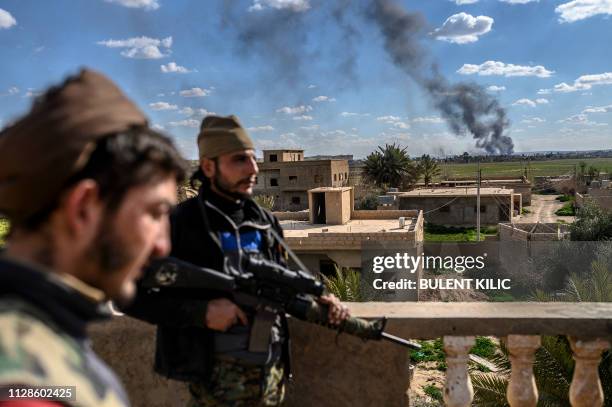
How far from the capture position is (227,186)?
215 cm

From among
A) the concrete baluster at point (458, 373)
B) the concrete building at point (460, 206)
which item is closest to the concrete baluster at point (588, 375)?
the concrete baluster at point (458, 373)

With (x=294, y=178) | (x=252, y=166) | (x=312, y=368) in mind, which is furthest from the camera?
(x=294, y=178)

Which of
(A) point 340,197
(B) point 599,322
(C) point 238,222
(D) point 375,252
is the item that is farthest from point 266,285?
(A) point 340,197

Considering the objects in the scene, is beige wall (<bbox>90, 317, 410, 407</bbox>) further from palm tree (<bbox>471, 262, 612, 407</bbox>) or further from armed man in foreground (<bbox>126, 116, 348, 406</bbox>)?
palm tree (<bbox>471, 262, 612, 407</bbox>)

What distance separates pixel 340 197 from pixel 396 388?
69.8ft

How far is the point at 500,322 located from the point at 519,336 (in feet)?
A: 0.39

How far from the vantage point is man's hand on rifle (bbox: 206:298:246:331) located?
1.93 metres

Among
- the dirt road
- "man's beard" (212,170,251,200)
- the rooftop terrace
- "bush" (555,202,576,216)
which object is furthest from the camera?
"bush" (555,202,576,216)

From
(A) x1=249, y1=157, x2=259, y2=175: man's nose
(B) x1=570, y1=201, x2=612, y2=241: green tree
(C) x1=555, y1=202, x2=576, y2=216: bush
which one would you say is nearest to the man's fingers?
(A) x1=249, y1=157, x2=259, y2=175: man's nose

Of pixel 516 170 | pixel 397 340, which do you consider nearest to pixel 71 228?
pixel 397 340

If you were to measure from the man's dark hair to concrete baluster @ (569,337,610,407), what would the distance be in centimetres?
228

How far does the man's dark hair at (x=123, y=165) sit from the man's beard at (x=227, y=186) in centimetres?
118

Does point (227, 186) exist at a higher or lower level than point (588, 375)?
higher

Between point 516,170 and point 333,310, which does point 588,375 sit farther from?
point 516,170
